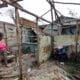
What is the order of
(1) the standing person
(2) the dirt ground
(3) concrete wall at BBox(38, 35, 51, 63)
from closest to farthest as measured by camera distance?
(2) the dirt ground, (1) the standing person, (3) concrete wall at BBox(38, 35, 51, 63)

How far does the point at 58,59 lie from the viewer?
10.6 metres

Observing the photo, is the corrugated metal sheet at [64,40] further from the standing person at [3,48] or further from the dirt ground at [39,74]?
the standing person at [3,48]

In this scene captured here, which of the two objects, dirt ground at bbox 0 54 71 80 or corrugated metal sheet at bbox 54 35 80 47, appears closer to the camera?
dirt ground at bbox 0 54 71 80

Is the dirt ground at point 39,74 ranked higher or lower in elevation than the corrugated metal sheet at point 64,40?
lower

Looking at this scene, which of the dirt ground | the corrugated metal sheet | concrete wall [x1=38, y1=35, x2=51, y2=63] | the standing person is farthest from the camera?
the corrugated metal sheet

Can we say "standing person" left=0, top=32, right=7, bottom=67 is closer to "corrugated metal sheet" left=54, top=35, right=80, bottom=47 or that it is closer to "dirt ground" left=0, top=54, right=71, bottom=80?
"dirt ground" left=0, top=54, right=71, bottom=80

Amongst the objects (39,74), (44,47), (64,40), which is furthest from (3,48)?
(64,40)

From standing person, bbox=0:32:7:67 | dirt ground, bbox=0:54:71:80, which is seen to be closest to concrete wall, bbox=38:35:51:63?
dirt ground, bbox=0:54:71:80

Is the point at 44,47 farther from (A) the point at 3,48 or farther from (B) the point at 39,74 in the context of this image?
(B) the point at 39,74

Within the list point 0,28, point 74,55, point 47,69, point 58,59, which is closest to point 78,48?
point 74,55

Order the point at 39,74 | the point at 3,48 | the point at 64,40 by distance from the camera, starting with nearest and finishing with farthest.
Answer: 1. the point at 39,74
2. the point at 3,48
3. the point at 64,40

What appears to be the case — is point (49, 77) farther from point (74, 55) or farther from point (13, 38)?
point (13, 38)

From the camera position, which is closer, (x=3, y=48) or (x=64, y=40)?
(x=3, y=48)

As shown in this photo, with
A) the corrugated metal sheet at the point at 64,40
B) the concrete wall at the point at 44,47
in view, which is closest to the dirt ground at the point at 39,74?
the concrete wall at the point at 44,47
